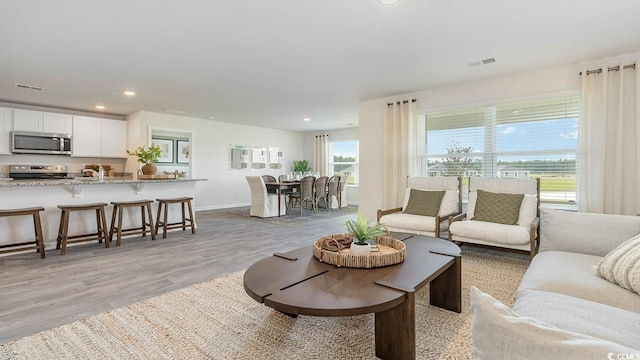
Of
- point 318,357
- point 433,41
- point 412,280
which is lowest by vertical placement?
point 318,357

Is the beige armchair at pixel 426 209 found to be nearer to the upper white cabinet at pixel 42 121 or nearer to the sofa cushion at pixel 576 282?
the sofa cushion at pixel 576 282

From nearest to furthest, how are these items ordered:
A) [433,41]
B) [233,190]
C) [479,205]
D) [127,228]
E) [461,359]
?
[461,359]
[433,41]
[479,205]
[127,228]
[233,190]

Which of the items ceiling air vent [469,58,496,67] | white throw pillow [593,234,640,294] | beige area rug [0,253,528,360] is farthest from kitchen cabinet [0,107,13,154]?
white throw pillow [593,234,640,294]

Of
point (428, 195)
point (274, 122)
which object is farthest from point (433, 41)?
point (274, 122)

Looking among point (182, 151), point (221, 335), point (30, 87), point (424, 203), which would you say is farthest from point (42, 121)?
point (424, 203)

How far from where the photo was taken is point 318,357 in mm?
1729

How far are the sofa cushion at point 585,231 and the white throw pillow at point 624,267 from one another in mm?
512

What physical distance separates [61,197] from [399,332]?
15.4 ft

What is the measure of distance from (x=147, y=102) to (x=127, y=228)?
2440 millimetres

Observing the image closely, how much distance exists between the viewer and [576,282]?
1716 millimetres

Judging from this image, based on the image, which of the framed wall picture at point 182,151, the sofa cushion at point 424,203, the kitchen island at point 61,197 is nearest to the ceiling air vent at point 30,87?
the kitchen island at point 61,197

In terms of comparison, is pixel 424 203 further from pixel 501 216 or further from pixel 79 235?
pixel 79 235

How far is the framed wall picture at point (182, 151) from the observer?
8258mm

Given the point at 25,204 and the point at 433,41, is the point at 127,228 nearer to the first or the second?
the point at 25,204
